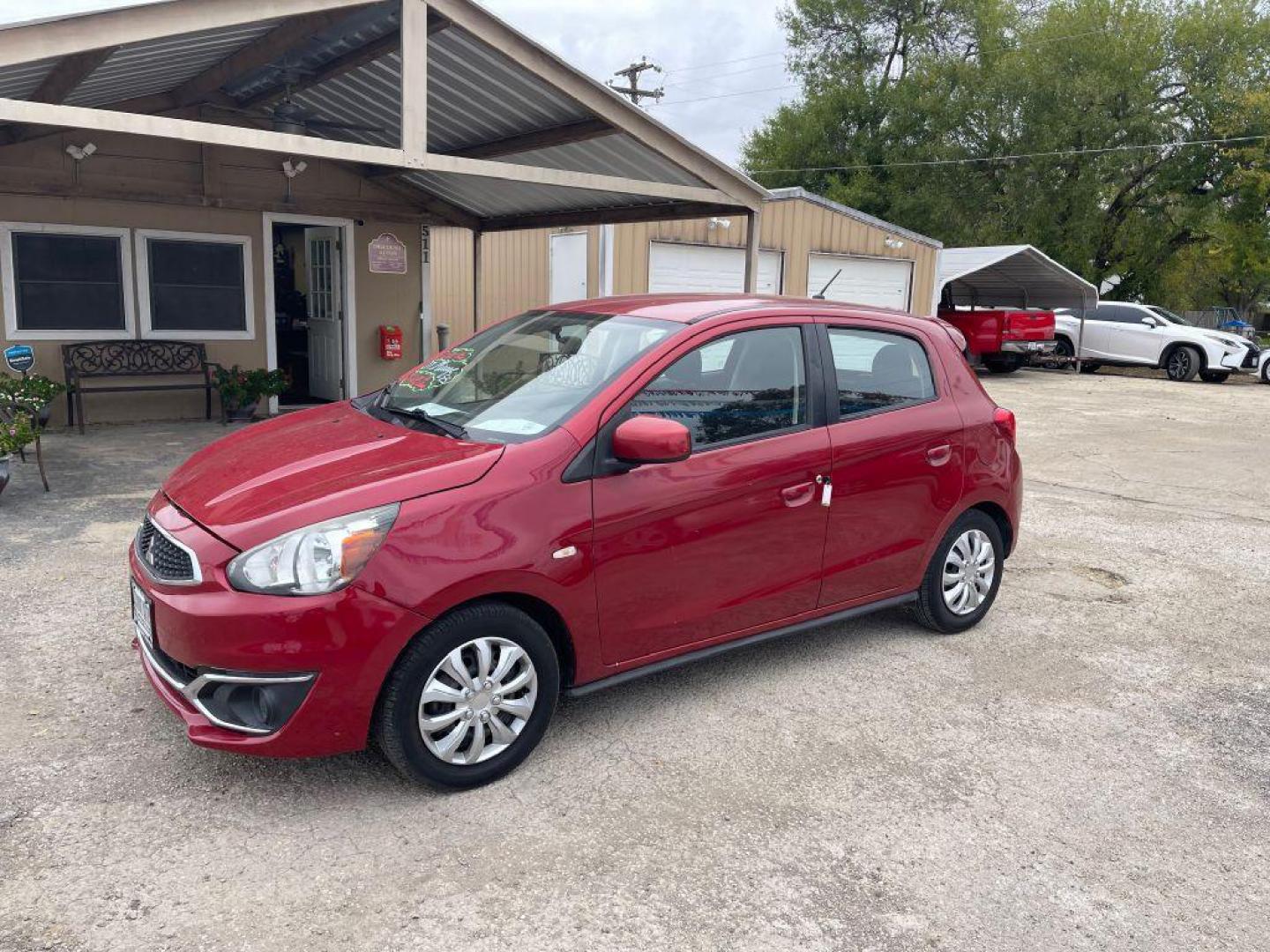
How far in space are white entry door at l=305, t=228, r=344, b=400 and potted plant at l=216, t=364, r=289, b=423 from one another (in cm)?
138

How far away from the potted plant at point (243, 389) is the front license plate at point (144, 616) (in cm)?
705

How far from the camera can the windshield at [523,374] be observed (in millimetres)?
3484

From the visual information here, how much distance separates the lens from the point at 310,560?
2.84m

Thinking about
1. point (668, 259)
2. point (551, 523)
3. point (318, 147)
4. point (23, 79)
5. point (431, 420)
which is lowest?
point (551, 523)

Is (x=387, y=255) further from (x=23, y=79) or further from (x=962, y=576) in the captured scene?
(x=962, y=576)

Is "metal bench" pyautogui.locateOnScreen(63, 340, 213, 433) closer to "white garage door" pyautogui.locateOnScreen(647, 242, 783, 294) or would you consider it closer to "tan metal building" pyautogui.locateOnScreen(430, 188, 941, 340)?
"tan metal building" pyautogui.locateOnScreen(430, 188, 941, 340)

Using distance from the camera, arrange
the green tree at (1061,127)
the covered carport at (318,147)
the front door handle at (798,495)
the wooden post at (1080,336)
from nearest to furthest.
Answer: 1. the front door handle at (798,495)
2. the covered carport at (318,147)
3. the wooden post at (1080,336)
4. the green tree at (1061,127)

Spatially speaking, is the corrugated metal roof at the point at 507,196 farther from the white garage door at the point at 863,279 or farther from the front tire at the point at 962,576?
the white garage door at the point at 863,279

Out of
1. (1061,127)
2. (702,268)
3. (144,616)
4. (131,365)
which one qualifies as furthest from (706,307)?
(1061,127)

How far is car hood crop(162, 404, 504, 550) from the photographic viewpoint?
115 inches

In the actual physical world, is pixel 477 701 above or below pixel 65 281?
below

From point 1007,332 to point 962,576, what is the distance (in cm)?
1639

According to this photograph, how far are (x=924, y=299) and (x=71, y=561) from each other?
55.3ft

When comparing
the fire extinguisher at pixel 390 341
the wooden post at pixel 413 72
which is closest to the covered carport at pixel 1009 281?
the fire extinguisher at pixel 390 341
